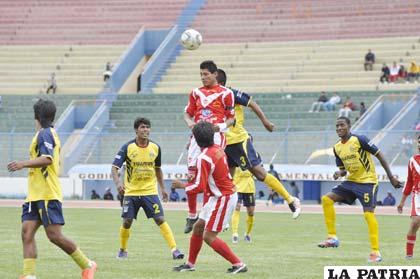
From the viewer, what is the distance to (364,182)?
16.6m

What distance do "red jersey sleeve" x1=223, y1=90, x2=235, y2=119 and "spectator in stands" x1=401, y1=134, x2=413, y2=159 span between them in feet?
80.7

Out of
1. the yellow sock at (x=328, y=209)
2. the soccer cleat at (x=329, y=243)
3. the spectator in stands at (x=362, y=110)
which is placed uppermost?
the spectator in stands at (x=362, y=110)

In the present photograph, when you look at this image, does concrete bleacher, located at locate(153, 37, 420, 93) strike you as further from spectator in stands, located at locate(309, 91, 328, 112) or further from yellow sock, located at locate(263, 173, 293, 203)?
yellow sock, located at locate(263, 173, 293, 203)

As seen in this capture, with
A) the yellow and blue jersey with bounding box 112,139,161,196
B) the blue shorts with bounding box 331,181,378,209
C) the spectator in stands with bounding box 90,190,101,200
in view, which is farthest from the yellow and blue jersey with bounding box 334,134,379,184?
the spectator in stands with bounding box 90,190,101,200

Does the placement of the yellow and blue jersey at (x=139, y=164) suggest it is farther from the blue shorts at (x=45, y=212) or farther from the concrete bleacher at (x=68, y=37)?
the concrete bleacher at (x=68, y=37)

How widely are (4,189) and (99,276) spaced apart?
107ft

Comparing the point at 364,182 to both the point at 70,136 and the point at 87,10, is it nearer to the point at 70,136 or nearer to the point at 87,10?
the point at 70,136

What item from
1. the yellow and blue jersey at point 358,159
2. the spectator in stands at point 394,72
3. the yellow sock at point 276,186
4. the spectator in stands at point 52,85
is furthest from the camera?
the spectator in stands at point 52,85

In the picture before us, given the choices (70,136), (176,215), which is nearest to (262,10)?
(70,136)

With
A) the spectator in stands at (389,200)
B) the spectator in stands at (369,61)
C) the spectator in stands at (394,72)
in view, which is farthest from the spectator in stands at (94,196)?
the spectator in stands at (369,61)

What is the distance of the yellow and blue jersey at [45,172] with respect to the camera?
11.9m

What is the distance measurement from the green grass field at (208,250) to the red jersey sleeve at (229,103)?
2.12 metres

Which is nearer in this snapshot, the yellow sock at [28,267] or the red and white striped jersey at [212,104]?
the yellow sock at [28,267]

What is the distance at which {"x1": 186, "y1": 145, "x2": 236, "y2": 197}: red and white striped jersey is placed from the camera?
1309 cm
